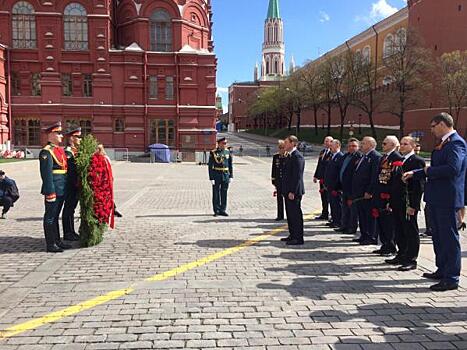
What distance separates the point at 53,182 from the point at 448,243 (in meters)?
6.51

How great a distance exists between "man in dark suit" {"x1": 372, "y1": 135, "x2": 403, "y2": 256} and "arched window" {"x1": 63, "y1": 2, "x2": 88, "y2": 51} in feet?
128

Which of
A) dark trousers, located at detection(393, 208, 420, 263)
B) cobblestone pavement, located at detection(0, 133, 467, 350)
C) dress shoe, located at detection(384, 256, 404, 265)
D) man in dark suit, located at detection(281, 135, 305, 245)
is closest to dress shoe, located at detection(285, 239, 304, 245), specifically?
man in dark suit, located at detection(281, 135, 305, 245)

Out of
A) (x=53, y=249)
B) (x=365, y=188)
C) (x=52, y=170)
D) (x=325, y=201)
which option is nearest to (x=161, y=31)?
(x=325, y=201)

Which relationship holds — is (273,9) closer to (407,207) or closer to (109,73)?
(109,73)

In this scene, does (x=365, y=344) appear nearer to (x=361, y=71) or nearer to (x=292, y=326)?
(x=292, y=326)

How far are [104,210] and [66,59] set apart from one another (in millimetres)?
36982

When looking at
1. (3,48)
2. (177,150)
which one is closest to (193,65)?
(177,150)

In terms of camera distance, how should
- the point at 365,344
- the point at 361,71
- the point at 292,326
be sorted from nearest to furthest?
the point at 365,344
the point at 292,326
the point at 361,71

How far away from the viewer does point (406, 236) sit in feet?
22.8

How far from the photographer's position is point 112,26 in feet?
141

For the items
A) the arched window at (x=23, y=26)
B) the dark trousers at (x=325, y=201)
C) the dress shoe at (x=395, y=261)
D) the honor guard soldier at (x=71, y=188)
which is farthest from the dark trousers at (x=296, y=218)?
the arched window at (x=23, y=26)

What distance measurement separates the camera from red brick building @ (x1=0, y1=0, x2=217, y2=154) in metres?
40.0

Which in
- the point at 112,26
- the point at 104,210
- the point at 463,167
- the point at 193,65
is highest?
the point at 112,26

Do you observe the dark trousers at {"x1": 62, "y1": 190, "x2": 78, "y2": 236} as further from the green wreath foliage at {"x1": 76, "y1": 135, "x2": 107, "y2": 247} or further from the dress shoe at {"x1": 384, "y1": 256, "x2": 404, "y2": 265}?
the dress shoe at {"x1": 384, "y1": 256, "x2": 404, "y2": 265}
